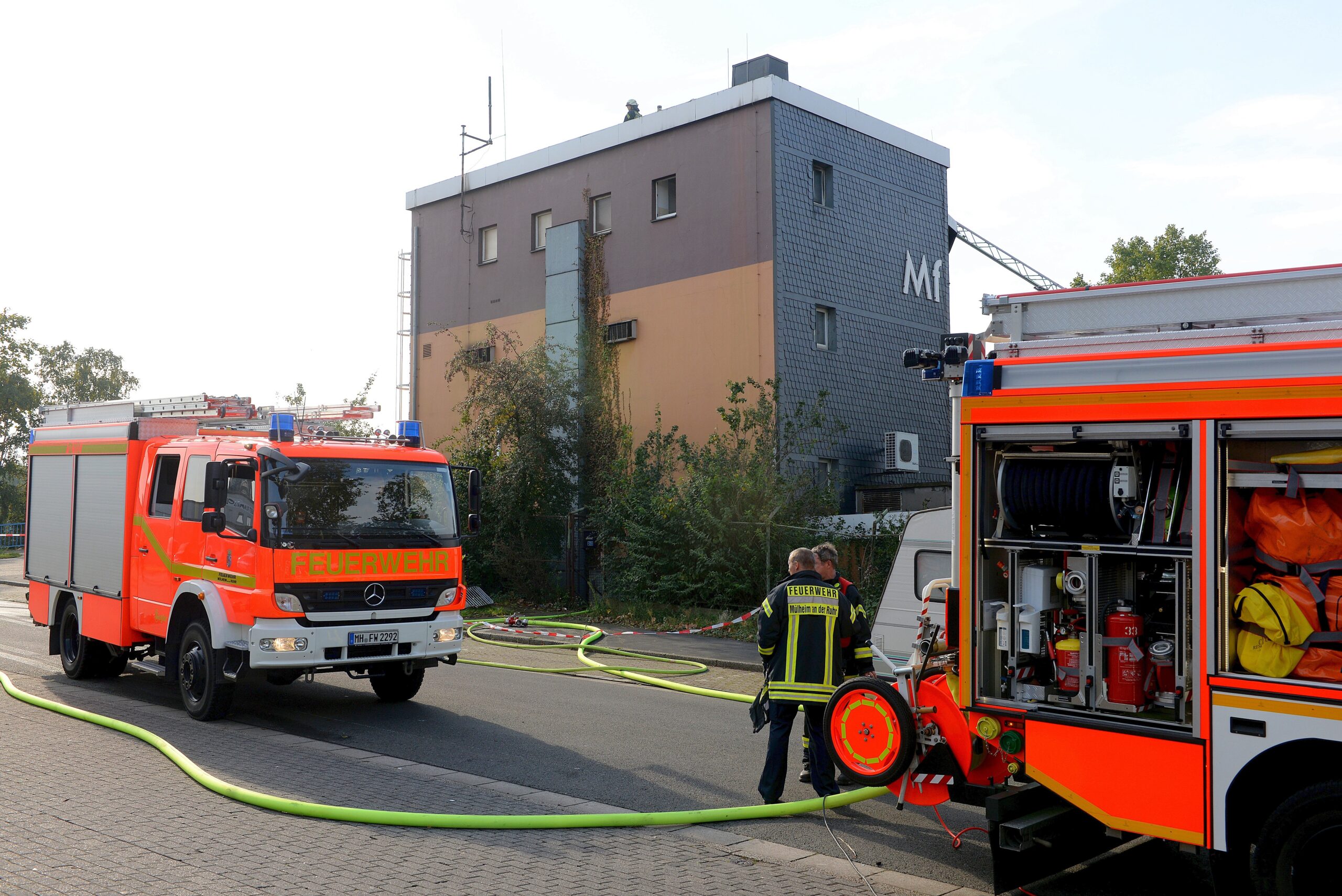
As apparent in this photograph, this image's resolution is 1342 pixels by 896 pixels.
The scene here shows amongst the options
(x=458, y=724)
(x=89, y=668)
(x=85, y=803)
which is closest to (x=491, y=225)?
(x=89, y=668)

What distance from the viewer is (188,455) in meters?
10.4

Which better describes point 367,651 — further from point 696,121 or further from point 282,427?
point 696,121

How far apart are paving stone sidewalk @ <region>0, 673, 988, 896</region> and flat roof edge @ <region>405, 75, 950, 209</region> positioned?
56.2ft

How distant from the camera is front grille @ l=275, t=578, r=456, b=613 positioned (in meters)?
9.35

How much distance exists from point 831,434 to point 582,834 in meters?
16.4

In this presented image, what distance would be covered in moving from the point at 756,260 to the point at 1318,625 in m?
18.0

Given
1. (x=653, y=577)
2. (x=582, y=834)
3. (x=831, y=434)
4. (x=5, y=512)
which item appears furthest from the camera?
(x=5, y=512)

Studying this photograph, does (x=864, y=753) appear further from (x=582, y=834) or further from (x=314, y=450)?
(x=314, y=450)

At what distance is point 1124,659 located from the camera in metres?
5.12

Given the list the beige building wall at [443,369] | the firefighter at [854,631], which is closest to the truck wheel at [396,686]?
the firefighter at [854,631]

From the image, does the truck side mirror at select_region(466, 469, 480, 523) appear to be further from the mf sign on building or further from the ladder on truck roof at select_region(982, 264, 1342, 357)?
the mf sign on building

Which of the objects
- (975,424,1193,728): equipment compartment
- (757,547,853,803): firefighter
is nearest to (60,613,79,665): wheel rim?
(757,547,853,803): firefighter

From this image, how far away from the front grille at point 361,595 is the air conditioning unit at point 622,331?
47.0ft

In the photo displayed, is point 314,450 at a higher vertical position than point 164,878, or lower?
higher
